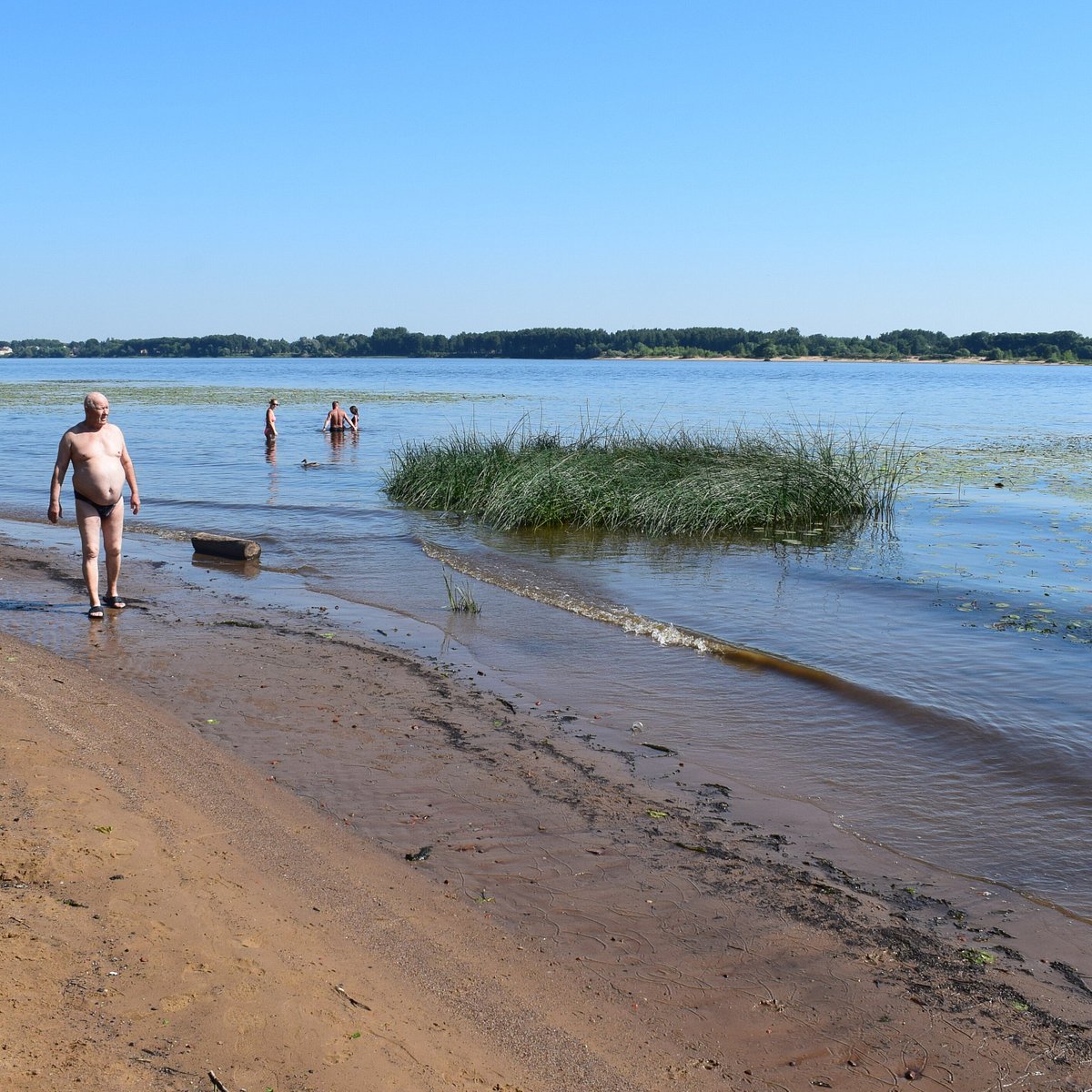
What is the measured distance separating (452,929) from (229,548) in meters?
10.1

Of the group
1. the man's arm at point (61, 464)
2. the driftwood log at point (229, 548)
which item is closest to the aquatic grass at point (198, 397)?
the driftwood log at point (229, 548)

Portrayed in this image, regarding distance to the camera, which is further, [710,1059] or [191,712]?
[191,712]

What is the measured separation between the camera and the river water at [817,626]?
6.61 m

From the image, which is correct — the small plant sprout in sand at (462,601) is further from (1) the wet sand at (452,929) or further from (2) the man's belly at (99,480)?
(1) the wet sand at (452,929)

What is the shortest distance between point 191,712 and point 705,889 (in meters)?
3.88

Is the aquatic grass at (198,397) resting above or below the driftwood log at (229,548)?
above

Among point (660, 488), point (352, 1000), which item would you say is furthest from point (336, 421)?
point (352, 1000)

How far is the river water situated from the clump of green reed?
0.67 m

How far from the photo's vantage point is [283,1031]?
3359 millimetres

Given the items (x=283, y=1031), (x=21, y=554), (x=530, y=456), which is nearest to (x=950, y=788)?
(x=283, y=1031)

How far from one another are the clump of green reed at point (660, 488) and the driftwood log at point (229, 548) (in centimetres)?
493

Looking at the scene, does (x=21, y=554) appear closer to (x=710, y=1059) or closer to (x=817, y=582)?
(x=817, y=582)

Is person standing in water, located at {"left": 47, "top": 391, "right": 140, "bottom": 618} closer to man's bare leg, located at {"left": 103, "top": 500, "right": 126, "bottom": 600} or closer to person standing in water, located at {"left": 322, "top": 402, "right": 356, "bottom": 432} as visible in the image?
man's bare leg, located at {"left": 103, "top": 500, "right": 126, "bottom": 600}

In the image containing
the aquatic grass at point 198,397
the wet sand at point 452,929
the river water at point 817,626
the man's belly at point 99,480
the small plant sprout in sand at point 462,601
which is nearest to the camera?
the wet sand at point 452,929
